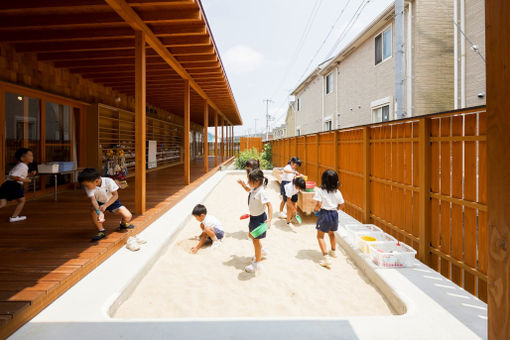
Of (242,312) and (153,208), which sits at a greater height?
(153,208)

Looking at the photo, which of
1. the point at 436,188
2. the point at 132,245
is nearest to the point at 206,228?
the point at 132,245

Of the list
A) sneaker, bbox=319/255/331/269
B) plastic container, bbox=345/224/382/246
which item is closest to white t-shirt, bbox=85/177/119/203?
sneaker, bbox=319/255/331/269

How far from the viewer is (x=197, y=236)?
4.92 metres

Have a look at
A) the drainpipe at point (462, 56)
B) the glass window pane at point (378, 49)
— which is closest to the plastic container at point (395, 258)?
the drainpipe at point (462, 56)

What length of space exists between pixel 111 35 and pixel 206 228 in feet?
12.9

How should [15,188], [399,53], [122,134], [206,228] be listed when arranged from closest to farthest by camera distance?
1. [206,228]
2. [15,188]
3. [399,53]
4. [122,134]

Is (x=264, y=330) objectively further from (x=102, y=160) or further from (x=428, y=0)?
(x=428, y=0)

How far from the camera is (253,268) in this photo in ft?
11.7

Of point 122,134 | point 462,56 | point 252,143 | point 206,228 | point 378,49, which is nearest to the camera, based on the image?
point 206,228

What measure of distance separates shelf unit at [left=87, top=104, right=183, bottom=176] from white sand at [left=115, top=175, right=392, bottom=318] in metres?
5.33

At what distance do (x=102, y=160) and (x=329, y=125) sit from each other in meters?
12.4

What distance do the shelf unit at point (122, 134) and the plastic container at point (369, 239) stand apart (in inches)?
296

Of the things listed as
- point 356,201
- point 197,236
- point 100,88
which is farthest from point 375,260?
point 100,88

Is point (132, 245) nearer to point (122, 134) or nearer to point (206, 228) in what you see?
point (206, 228)
